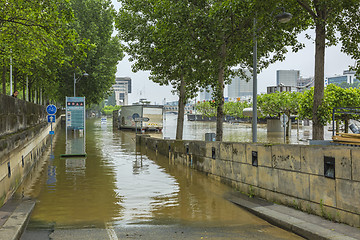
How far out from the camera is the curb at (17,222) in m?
6.09

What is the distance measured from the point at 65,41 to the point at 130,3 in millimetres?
16903

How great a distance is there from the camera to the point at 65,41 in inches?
515

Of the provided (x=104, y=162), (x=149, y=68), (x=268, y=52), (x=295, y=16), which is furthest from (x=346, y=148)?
(x=149, y=68)

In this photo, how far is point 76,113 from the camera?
20719 mm

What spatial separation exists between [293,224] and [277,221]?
1.61ft

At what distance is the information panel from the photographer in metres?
20.5

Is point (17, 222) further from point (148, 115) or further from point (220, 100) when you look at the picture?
point (148, 115)

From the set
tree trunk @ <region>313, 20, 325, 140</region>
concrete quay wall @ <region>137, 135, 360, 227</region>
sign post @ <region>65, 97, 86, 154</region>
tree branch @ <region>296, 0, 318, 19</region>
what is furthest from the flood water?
tree branch @ <region>296, 0, 318, 19</region>

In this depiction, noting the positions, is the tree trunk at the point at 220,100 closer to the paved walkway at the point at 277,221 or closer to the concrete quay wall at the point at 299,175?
the concrete quay wall at the point at 299,175

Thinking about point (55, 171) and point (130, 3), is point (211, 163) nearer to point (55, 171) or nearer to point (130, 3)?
point (55, 171)

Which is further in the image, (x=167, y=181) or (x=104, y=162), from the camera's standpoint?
(x=104, y=162)

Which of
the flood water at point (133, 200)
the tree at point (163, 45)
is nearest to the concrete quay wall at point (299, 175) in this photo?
the flood water at point (133, 200)

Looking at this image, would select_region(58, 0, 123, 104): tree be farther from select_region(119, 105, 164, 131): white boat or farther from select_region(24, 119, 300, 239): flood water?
select_region(24, 119, 300, 239): flood water

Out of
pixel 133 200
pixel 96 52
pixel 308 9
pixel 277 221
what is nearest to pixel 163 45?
pixel 308 9
